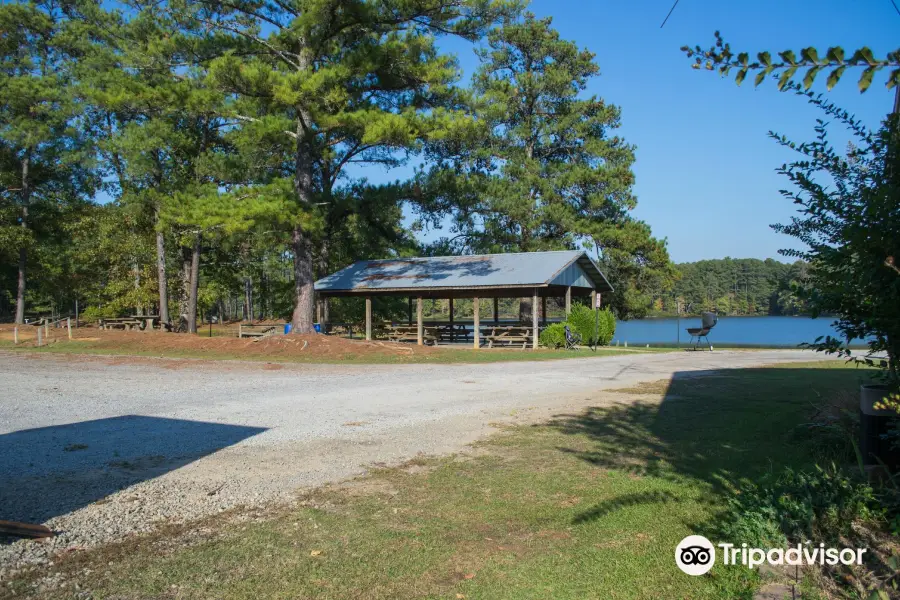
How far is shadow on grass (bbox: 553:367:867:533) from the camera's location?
5.22 metres

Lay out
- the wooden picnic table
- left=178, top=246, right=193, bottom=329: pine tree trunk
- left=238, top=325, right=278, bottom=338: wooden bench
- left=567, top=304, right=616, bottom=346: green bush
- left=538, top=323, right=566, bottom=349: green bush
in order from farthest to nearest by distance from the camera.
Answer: left=178, top=246, right=193, bottom=329: pine tree trunk < the wooden picnic table < left=238, top=325, right=278, bottom=338: wooden bench < left=567, top=304, right=616, bottom=346: green bush < left=538, top=323, right=566, bottom=349: green bush

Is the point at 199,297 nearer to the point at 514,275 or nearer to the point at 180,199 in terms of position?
the point at 180,199

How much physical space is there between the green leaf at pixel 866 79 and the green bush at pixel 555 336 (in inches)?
897

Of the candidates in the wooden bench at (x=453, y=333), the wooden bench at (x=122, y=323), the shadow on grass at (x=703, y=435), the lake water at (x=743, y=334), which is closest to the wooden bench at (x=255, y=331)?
the wooden bench at (x=453, y=333)

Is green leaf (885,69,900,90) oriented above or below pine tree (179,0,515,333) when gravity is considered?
below

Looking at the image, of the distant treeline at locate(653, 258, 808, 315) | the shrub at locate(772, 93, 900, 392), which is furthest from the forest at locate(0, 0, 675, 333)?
the distant treeline at locate(653, 258, 808, 315)

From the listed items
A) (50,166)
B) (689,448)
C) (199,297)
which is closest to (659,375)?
(689,448)

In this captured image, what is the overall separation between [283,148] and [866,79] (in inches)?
967

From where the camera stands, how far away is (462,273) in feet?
85.5

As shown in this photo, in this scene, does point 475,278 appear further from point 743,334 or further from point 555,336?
point 743,334

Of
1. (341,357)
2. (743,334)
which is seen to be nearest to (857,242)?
(341,357)

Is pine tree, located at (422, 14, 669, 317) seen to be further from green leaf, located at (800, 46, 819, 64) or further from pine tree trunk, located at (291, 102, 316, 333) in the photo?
green leaf, located at (800, 46, 819, 64)

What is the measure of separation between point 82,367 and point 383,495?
14.2m

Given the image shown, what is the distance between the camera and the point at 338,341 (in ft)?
68.3
